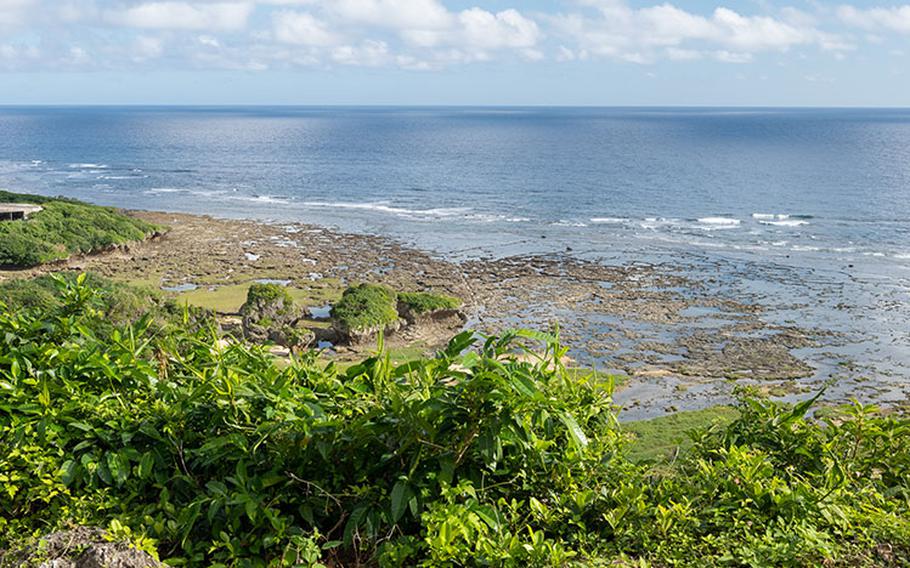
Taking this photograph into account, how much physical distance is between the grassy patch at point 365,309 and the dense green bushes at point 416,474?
2703 centimetres

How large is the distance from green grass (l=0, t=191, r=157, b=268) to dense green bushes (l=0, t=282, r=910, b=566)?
4219 cm

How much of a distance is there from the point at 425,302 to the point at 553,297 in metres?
7.00

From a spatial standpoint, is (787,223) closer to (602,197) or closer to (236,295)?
(602,197)

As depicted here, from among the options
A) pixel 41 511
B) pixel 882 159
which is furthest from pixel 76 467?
pixel 882 159

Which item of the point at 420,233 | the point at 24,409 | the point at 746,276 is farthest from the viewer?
the point at 420,233

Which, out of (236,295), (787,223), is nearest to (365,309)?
(236,295)

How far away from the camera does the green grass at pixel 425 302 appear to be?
3506 cm

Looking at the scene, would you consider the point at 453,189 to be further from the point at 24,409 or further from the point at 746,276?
the point at 24,409

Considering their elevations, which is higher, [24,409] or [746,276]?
[24,409]

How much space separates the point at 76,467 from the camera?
4070 millimetres

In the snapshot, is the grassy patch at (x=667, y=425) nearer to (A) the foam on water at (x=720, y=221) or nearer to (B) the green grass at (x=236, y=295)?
(B) the green grass at (x=236, y=295)

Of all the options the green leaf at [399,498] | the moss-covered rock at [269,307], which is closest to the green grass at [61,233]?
the moss-covered rock at [269,307]

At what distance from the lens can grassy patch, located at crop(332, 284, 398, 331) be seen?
3231 centimetres

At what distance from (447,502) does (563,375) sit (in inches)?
38.1
